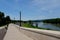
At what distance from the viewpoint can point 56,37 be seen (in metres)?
9.17

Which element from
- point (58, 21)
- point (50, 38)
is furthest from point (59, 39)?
point (58, 21)

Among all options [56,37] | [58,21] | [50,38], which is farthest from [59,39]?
[58,21]

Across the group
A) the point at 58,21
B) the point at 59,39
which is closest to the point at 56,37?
the point at 59,39

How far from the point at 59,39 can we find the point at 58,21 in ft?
379

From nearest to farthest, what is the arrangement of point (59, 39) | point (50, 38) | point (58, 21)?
point (59, 39) → point (50, 38) → point (58, 21)

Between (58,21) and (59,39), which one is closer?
(59,39)

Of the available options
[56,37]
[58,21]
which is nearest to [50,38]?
[56,37]

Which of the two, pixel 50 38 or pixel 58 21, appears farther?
pixel 58 21

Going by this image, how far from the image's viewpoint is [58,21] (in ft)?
400

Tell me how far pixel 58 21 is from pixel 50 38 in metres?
114

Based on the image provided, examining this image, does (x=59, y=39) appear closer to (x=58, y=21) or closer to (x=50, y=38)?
(x=50, y=38)

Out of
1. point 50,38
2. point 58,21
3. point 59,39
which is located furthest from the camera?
point 58,21

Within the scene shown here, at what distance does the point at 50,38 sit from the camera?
1015 centimetres

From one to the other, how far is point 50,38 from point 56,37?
3.35ft
